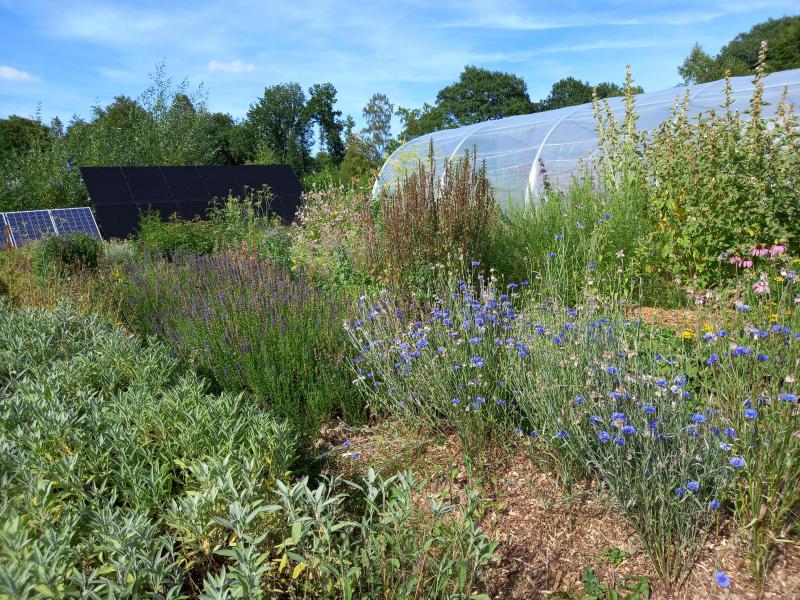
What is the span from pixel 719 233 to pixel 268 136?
39.3 metres

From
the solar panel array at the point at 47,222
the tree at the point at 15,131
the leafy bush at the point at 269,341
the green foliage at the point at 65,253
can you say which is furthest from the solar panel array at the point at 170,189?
the tree at the point at 15,131

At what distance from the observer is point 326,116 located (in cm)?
4347

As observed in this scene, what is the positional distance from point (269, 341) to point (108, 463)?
1.70 metres

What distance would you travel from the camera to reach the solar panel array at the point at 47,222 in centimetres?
1252

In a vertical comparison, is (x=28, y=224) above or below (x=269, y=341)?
above

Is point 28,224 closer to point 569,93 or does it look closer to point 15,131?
point 15,131

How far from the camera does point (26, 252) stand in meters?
8.82

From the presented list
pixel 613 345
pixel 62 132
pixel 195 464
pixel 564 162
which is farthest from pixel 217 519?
pixel 62 132

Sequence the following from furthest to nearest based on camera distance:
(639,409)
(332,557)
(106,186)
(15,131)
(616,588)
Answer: (15,131), (106,186), (639,409), (616,588), (332,557)

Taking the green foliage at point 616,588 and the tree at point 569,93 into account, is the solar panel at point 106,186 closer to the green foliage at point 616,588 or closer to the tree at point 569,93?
the green foliage at point 616,588

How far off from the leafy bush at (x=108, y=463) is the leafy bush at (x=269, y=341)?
0.48 meters

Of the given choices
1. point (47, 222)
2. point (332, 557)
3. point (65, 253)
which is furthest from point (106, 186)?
point (332, 557)

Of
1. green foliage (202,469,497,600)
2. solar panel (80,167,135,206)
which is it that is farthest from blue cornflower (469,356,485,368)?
solar panel (80,167,135,206)

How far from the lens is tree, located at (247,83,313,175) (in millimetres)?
42031
